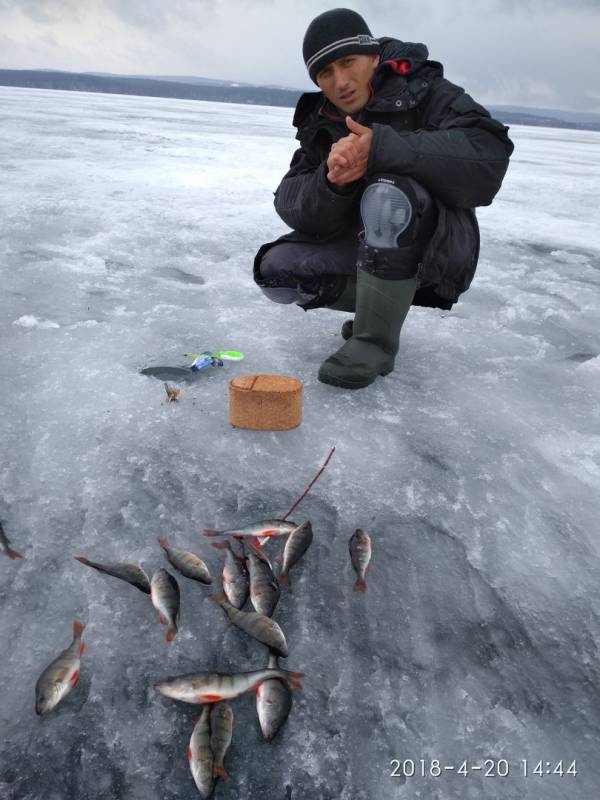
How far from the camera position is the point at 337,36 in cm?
271

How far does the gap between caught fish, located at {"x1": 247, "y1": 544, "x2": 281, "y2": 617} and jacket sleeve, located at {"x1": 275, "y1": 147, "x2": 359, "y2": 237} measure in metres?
1.80

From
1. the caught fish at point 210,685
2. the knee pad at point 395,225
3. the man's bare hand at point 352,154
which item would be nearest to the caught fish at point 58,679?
the caught fish at point 210,685

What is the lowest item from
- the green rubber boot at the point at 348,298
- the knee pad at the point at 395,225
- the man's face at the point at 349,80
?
the green rubber boot at the point at 348,298

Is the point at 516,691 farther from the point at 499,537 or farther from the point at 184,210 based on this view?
the point at 184,210

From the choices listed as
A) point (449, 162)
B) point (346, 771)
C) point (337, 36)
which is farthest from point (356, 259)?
point (346, 771)

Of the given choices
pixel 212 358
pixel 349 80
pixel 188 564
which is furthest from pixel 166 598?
pixel 349 80

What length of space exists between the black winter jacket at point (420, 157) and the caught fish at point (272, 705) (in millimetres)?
2010

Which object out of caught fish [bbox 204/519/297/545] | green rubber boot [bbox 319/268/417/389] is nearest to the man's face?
green rubber boot [bbox 319/268/417/389]

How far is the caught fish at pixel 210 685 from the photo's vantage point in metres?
1.42

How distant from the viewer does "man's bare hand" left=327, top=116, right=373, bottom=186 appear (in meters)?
2.61

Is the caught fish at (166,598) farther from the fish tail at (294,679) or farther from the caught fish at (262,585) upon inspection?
the fish tail at (294,679)

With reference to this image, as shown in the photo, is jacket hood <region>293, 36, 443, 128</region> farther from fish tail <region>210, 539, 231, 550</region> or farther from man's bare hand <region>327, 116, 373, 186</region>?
fish tail <region>210, 539, 231, 550</region>

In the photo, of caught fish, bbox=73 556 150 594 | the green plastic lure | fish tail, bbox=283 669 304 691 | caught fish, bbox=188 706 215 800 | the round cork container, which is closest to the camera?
caught fish, bbox=188 706 215 800

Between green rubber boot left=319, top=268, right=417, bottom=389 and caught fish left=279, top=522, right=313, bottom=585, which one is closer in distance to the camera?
caught fish left=279, top=522, right=313, bottom=585
